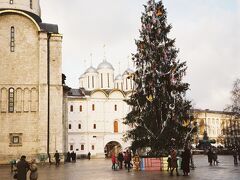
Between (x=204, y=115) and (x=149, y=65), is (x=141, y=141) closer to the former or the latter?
(x=149, y=65)

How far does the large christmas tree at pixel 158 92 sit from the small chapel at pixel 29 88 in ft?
31.5

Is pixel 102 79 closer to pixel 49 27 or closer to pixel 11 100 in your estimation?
pixel 49 27

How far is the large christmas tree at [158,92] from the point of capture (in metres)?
23.6

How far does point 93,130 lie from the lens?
2648 inches

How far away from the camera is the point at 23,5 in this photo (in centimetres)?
3612

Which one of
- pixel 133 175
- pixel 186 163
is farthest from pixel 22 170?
pixel 186 163

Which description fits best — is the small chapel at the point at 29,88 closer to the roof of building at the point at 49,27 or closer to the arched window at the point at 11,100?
the arched window at the point at 11,100

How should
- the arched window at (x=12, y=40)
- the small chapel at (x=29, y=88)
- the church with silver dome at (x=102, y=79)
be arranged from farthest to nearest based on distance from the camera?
1. the church with silver dome at (x=102, y=79)
2. the arched window at (x=12, y=40)
3. the small chapel at (x=29, y=88)

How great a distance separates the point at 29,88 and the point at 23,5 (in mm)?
8537

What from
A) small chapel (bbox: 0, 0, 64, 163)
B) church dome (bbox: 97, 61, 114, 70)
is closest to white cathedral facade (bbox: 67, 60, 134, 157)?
church dome (bbox: 97, 61, 114, 70)

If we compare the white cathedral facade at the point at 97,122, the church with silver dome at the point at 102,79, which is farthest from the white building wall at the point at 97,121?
the church with silver dome at the point at 102,79

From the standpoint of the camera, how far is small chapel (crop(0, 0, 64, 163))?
31688 millimetres

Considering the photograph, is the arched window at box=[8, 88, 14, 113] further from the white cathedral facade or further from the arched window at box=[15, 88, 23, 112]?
the white cathedral facade

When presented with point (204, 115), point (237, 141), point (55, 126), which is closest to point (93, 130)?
point (237, 141)
